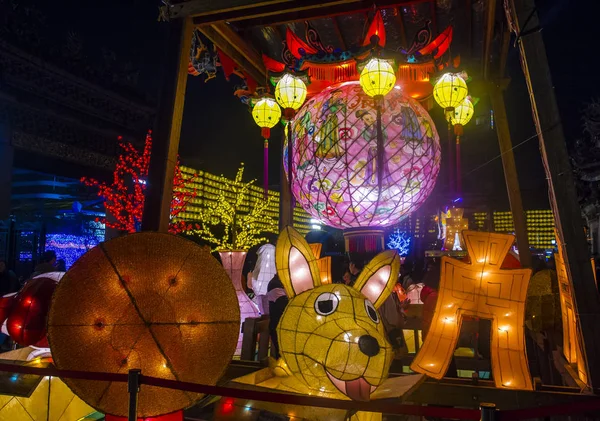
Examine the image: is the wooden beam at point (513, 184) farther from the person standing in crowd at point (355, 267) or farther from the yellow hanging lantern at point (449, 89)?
the person standing in crowd at point (355, 267)

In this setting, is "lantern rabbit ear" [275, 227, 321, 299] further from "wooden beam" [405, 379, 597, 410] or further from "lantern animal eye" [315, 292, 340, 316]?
"wooden beam" [405, 379, 597, 410]

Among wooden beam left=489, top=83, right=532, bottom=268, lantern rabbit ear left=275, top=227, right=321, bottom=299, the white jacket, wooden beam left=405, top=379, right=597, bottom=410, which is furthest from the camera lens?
the white jacket

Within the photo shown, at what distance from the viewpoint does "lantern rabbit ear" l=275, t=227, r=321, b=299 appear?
2.67m

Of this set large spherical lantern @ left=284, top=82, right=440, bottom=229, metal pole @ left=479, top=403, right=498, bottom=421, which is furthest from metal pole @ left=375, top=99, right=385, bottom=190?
metal pole @ left=479, top=403, right=498, bottom=421

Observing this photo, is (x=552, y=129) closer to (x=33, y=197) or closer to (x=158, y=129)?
(x=158, y=129)

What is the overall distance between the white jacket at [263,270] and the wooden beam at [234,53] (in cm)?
233

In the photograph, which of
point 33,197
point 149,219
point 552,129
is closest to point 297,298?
point 149,219

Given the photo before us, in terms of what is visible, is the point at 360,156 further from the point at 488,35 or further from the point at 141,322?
the point at 141,322

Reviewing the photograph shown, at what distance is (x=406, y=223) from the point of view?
23.1m

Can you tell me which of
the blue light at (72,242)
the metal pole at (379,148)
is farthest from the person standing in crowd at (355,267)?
the blue light at (72,242)

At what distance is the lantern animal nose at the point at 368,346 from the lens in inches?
90.5

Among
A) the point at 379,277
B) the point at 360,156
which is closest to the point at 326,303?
the point at 379,277

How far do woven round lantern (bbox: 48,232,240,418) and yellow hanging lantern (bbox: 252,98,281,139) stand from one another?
339 cm

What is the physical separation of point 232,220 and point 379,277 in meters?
13.5
